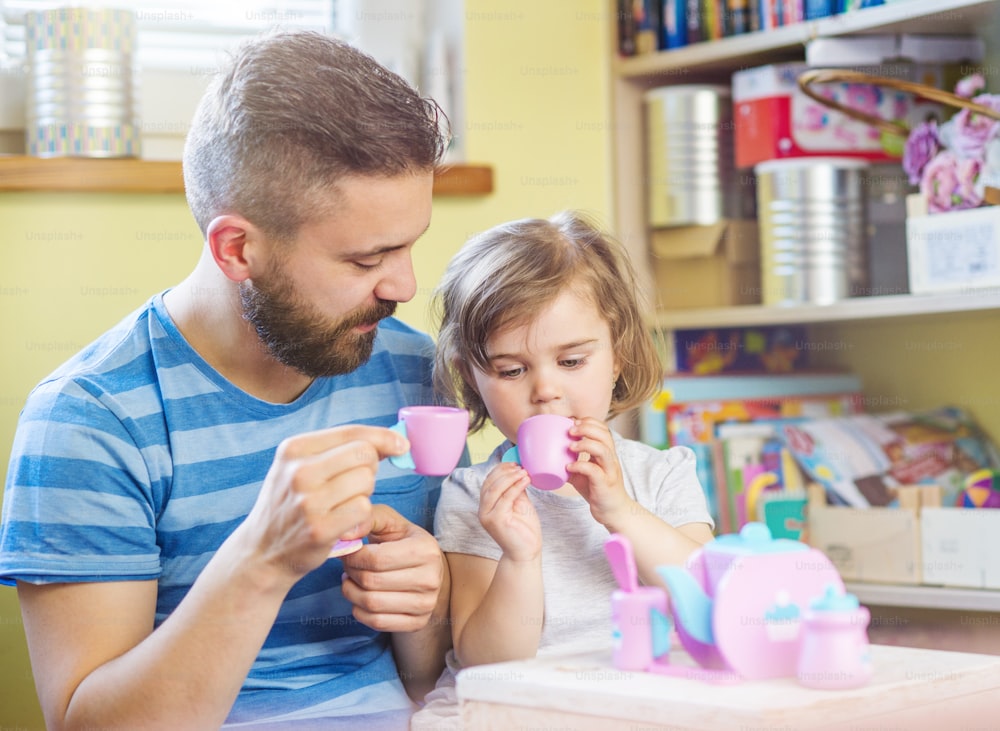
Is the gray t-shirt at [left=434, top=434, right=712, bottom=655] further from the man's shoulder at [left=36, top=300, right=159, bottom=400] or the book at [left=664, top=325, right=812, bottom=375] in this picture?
the book at [left=664, top=325, right=812, bottom=375]

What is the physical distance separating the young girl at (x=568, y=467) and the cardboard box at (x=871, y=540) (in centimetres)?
59

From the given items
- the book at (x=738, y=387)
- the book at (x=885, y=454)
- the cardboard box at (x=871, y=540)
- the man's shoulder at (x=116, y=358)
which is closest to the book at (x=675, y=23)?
the book at (x=738, y=387)

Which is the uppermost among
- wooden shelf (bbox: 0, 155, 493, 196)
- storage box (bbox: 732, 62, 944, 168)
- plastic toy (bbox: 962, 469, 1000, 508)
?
storage box (bbox: 732, 62, 944, 168)

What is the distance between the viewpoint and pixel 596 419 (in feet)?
4.49

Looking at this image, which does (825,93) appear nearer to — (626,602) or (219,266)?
(219,266)

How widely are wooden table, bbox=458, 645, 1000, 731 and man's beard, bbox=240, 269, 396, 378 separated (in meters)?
0.44

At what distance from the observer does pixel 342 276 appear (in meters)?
1.31

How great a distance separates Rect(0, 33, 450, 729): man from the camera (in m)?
1.14

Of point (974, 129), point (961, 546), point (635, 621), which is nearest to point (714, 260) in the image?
point (974, 129)

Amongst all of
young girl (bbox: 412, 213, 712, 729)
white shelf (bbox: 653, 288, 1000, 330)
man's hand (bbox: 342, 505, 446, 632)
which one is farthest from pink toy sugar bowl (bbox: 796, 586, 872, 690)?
white shelf (bbox: 653, 288, 1000, 330)

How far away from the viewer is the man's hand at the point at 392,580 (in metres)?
1.25

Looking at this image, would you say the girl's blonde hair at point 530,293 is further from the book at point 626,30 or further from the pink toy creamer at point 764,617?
the book at point 626,30

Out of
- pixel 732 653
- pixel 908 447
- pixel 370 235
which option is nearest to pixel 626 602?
pixel 732 653

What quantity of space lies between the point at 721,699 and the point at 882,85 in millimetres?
1396
